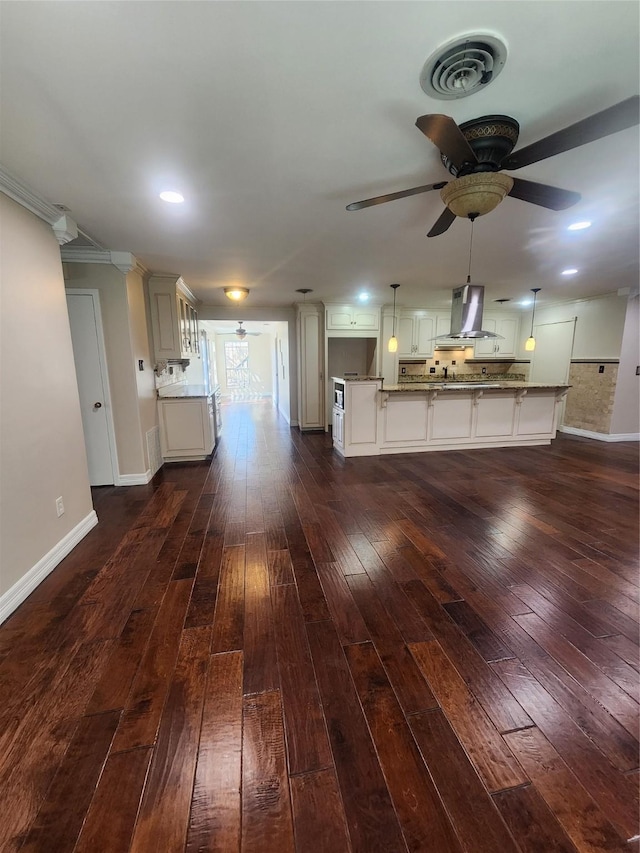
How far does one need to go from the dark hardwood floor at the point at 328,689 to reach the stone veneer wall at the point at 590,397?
3898mm

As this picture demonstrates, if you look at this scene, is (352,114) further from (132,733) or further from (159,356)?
(159,356)

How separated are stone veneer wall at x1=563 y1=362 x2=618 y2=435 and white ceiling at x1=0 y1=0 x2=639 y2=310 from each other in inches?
140

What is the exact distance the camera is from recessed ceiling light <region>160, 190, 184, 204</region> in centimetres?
226

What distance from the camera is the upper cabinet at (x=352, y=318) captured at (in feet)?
20.9

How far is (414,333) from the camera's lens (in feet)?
23.2

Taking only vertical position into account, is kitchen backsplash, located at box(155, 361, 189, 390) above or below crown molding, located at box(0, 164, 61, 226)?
below

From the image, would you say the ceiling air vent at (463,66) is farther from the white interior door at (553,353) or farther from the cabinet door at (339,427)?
the white interior door at (553,353)

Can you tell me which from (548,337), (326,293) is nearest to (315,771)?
(326,293)

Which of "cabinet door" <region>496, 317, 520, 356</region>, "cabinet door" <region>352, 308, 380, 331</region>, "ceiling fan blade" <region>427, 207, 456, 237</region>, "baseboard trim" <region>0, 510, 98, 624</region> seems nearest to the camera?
"baseboard trim" <region>0, 510, 98, 624</region>

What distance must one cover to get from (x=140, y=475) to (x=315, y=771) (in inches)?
140

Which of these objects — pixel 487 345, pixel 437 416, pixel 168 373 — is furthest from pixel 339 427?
pixel 487 345

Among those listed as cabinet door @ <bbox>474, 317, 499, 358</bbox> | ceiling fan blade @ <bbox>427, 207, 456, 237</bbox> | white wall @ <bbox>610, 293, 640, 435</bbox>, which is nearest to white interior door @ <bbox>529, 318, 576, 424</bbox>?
cabinet door @ <bbox>474, 317, 499, 358</bbox>

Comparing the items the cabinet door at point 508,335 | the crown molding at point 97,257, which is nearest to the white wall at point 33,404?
the crown molding at point 97,257

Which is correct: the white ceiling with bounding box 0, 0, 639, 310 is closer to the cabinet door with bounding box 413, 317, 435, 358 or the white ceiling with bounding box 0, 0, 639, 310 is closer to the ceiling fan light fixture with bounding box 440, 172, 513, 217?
the ceiling fan light fixture with bounding box 440, 172, 513, 217
